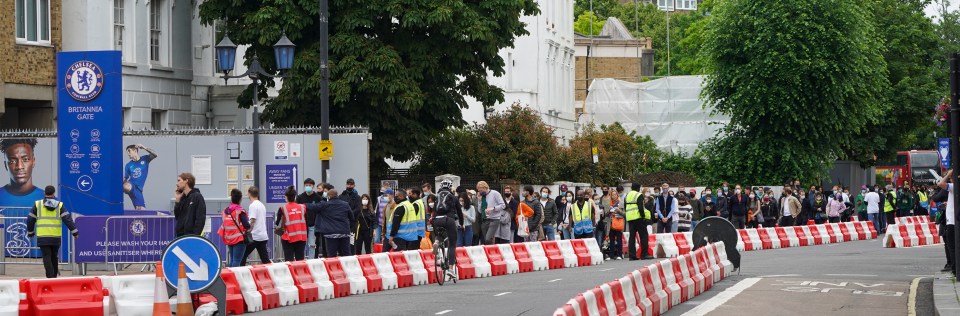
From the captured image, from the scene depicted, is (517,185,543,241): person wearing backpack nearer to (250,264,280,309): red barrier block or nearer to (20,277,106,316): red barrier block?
(250,264,280,309): red barrier block

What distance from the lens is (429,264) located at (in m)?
24.3

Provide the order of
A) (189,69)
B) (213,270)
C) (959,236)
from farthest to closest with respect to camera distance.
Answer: (189,69) → (959,236) → (213,270)

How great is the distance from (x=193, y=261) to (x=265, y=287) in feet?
9.93

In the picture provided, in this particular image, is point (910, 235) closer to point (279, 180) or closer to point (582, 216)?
point (582, 216)

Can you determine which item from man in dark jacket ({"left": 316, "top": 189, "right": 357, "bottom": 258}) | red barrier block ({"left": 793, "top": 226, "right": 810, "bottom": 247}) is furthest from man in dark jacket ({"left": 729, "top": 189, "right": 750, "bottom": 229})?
man in dark jacket ({"left": 316, "top": 189, "right": 357, "bottom": 258})

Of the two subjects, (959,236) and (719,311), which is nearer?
(719,311)

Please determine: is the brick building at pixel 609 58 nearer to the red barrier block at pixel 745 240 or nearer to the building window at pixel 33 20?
the red barrier block at pixel 745 240

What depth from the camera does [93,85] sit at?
83.6 ft

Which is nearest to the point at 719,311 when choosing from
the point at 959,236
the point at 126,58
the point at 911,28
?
the point at 959,236

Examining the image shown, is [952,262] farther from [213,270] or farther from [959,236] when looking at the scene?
[213,270]

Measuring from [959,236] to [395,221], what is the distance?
834 centimetres

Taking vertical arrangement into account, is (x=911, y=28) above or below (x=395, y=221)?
above

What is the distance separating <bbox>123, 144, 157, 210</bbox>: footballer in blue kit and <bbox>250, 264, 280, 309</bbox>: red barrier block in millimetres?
12474

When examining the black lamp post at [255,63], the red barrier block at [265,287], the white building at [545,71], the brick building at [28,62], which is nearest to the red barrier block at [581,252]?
the black lamp post at [255,63]
